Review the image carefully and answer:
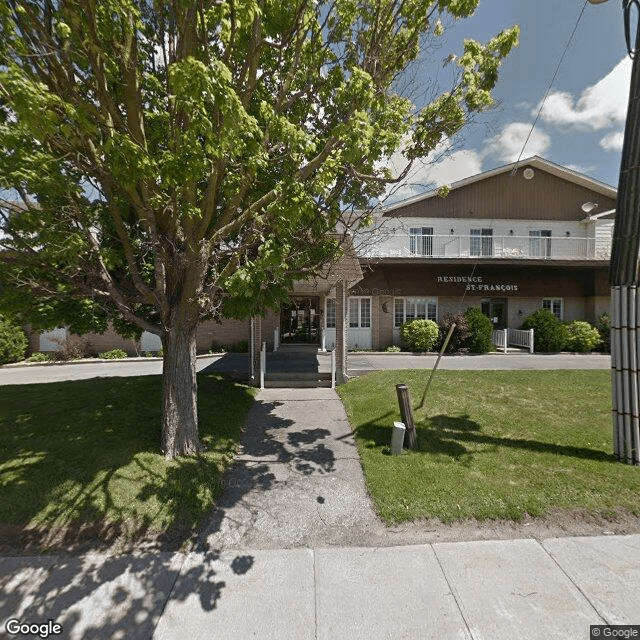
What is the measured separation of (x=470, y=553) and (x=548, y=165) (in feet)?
72.7

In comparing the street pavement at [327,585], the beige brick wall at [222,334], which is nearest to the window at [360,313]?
the beige brick wall at [222,334]

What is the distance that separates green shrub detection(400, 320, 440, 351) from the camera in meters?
15.1

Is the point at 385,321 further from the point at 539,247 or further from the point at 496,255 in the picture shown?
the point at 539,247

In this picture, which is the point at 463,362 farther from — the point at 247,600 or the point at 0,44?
the point at 0,44

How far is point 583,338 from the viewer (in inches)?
600

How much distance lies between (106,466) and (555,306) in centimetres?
2089

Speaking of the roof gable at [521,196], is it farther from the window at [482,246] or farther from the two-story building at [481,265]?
the window at [482,246]

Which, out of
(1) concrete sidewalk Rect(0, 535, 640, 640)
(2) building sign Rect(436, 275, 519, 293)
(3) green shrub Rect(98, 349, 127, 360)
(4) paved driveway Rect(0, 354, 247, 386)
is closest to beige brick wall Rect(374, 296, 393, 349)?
(2) building sign Rect(436, 275, 519, 293)

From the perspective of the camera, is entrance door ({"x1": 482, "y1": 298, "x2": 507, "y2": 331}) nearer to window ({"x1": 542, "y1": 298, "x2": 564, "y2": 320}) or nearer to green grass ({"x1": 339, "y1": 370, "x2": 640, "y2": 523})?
window ({"x1": 542, "y1": 298, "x2": 564, "y2": 320})

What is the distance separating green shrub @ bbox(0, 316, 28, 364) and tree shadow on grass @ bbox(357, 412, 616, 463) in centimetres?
1725

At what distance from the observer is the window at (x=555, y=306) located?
17.4m

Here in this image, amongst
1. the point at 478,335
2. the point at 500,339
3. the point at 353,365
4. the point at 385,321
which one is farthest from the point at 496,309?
the point at 353,365

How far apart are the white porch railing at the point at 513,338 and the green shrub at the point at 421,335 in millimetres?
3311

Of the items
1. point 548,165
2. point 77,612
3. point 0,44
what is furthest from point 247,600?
point 548,165
